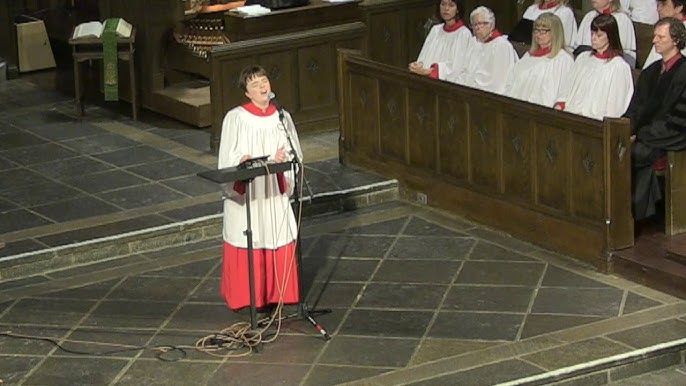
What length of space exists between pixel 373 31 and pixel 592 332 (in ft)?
18.2

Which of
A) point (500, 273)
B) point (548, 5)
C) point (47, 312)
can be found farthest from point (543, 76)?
point (47, 312)

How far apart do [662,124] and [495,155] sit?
1.22 meters

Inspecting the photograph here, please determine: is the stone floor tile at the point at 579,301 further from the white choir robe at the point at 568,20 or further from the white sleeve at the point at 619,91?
the white choir robe at the point at 568,20

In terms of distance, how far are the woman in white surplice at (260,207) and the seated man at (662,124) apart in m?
2.29

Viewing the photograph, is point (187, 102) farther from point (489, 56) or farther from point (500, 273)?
point (500, 273)

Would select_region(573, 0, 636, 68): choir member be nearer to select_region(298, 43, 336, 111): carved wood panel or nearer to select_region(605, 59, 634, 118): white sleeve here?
select_region(605, 59, 634, 118): white sleeve

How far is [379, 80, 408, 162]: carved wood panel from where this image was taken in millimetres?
11617

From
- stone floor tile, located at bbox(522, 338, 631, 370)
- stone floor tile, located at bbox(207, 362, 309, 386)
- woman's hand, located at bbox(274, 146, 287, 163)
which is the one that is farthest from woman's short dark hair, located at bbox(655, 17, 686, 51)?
stone floor tile, located at bbox(207, 362, 309, 386)

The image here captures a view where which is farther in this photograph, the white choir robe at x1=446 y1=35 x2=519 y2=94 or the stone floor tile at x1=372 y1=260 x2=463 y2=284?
the white choir robe at x1=446 y1=35 x2=519 y2=94

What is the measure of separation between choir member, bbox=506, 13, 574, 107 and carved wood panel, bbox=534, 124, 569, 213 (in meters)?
0.83

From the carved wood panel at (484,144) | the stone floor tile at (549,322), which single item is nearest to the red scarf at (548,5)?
the carved wood panel at (484,144)

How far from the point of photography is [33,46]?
51.2 ft

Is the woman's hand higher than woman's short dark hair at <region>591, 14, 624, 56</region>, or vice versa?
woman's short dark hair at <region>591, 14, 624, 56</region>

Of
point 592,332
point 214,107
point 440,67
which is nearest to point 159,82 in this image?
point 214,107
